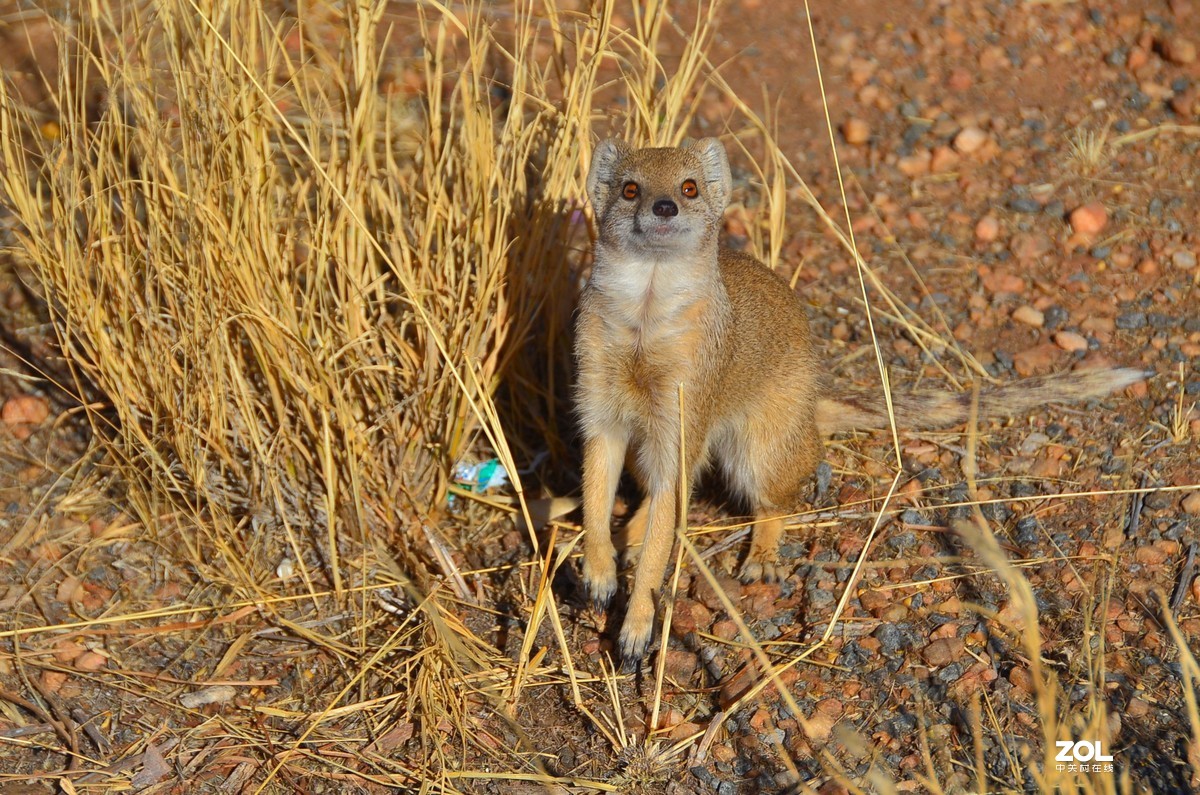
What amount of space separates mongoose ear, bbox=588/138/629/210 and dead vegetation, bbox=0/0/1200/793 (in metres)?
0.35

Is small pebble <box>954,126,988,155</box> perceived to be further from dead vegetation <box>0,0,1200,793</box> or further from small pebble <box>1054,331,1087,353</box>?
dead vegetation <box>0,0,1200,793</box>

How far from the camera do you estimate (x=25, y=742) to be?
320cm

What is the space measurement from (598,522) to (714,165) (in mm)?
1073

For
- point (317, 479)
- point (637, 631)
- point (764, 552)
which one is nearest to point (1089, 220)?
point (764, 552)

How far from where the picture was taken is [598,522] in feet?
11.6

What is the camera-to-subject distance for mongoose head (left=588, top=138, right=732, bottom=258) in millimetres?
3111

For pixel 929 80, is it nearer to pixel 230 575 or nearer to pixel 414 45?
pixel 414 45

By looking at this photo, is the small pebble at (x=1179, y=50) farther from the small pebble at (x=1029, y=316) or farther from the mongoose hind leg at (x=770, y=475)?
the mongoose hind leg at (x=770, y=475)

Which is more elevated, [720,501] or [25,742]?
[720,501]

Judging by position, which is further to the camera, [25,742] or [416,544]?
[416,544]

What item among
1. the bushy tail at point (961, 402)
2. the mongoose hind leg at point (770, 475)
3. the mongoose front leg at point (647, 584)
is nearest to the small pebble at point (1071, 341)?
the bushy tail at point (961, 402)

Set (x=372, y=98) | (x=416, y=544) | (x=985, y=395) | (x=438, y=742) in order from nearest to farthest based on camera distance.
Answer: (x=438, y=742) → (x=372, y=98) → (x=416, y=544) → (x=985, y=395)

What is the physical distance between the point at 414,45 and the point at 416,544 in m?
2.80

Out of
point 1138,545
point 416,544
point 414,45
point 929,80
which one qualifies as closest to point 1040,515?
point 1138,545
